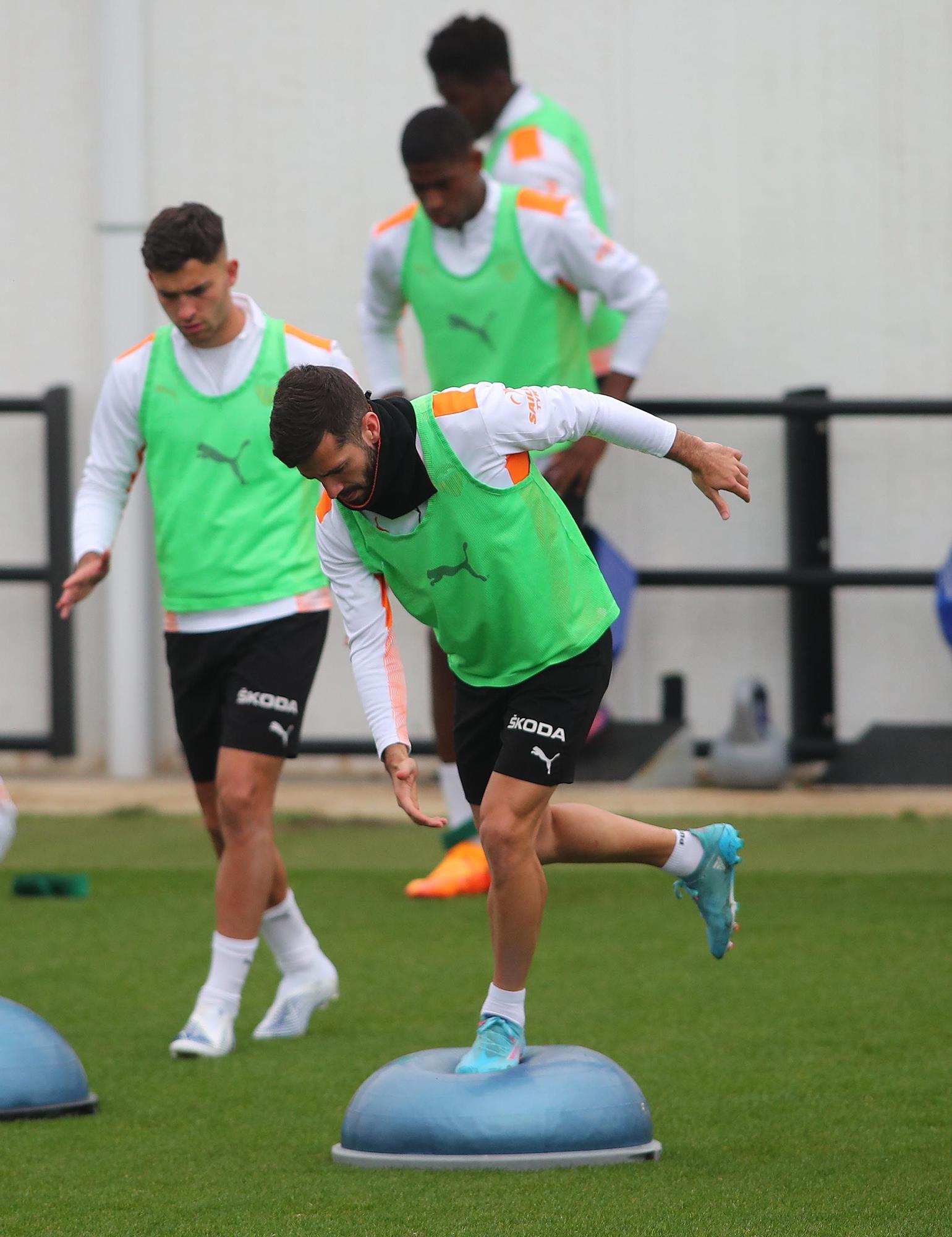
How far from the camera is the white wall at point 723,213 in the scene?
29.4ft

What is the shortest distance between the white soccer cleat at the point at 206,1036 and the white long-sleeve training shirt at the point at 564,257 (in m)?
2.75

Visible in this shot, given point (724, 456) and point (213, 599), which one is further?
point (213, 599)

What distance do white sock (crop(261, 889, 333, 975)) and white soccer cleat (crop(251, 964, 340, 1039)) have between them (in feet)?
0.08

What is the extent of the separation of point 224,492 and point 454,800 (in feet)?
6.86

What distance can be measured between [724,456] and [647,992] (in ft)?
6.22

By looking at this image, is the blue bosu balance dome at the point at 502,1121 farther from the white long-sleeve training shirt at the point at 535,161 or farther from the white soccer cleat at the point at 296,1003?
the white long-sleeve training shirt at the point at 535,161

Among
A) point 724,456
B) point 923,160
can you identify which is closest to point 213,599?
point 724,456

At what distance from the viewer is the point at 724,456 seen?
12.3ft

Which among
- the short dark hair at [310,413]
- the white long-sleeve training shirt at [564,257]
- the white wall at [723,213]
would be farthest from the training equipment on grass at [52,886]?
the short dark hair at [310,413]

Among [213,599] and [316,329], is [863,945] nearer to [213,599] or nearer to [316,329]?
[213,599]

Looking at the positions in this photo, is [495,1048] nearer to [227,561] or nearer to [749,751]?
[227,561]

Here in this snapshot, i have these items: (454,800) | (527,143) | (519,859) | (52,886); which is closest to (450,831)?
(454,800)

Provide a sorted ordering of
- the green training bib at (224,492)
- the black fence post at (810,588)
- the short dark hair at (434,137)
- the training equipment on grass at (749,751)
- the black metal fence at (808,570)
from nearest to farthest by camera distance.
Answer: the green training bib at (224,492) < the short dark hair at (434,137) < the training equipment on grass at (749,751) < the black metal fence at (808,570) < the black fence post at (810,588)

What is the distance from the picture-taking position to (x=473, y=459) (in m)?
3.75
